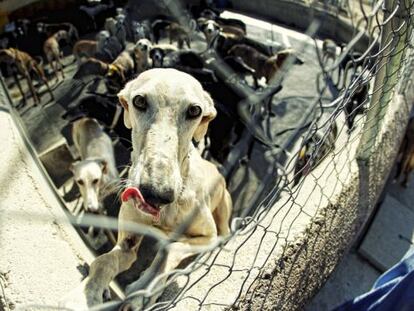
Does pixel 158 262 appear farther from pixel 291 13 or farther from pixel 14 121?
pixel 291 13

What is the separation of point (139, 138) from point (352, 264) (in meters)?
1.93

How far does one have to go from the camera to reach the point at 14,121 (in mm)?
3627

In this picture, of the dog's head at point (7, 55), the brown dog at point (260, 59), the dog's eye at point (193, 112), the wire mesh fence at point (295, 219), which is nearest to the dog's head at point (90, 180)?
the wire mesh fence at point (295, 219)

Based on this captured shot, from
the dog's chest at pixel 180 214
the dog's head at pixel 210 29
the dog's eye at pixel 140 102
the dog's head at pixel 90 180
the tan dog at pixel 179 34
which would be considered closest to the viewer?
the dog's eye at pixel 140 102

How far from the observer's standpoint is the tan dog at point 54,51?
274 inches

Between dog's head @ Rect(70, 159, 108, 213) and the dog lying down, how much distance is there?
1.34 meters

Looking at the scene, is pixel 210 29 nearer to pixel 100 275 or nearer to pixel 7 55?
pixel 7 55

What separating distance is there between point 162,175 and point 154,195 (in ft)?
0.34

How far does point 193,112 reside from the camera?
8.62 ft

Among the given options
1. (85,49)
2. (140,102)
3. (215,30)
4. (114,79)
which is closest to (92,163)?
(114,79)

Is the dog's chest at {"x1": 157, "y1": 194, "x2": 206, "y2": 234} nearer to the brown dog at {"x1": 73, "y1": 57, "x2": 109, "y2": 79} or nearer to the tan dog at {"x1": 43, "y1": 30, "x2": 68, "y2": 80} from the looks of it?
the brown dog at {"x1": 73, "y1": 57, "x2": 109, "y2": 79}

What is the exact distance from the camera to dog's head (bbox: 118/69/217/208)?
90.4 inches

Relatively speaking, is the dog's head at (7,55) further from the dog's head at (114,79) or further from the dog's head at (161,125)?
the dog's head at (161,125)

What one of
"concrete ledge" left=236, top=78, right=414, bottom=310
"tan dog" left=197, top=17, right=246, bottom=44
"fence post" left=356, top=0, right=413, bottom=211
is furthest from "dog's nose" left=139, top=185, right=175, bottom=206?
"tan dog" left=197, top=17, right=246, bottom=44
